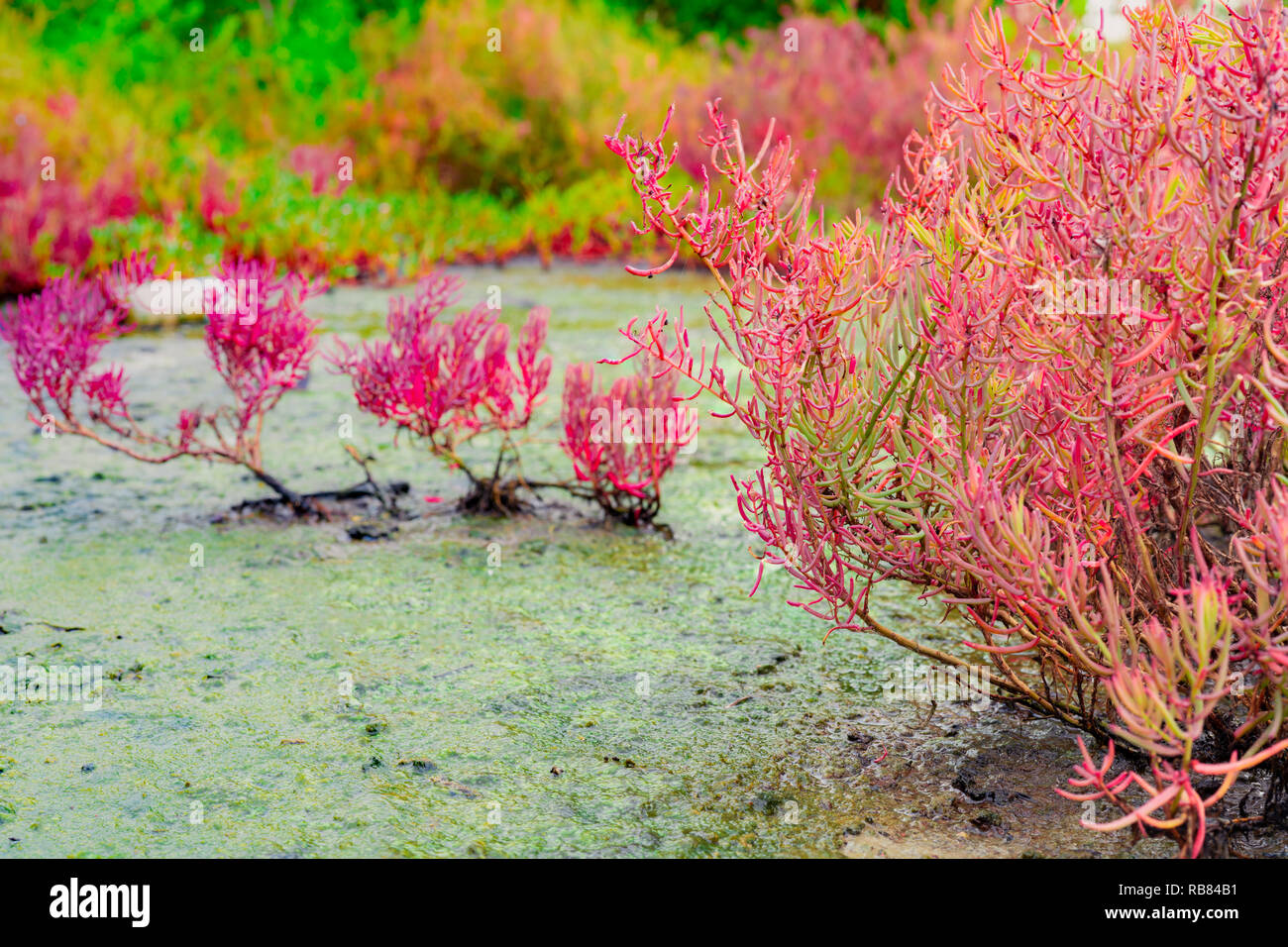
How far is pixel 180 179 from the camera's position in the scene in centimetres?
1158

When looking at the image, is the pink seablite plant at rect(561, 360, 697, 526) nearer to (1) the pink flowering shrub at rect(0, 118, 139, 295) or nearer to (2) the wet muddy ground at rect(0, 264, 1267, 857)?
(2) the wet muddy ground at rect(0, 264, 1267, 857)

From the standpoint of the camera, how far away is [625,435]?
4.66 m

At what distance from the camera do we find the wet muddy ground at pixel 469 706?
8.44ft

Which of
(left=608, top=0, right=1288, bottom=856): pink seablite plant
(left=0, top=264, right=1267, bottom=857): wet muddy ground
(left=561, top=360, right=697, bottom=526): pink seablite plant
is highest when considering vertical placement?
(left=608, top=0, right=1288, bottom=856): pink seablite plant

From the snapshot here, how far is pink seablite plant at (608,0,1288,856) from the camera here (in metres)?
2.07

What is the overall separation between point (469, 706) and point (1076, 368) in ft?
5.43

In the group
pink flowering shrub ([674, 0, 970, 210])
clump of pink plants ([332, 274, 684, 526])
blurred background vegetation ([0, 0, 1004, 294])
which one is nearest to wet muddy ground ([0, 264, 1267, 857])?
clump of pink plants ([332, 274, 684, 526])

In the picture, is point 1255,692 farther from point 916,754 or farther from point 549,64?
point 549,64

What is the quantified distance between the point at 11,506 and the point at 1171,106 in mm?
4403

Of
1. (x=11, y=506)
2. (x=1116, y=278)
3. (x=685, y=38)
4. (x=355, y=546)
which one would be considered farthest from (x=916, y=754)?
(x=685, y=38)

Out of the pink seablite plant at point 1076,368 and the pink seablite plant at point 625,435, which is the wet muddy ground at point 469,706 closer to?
the pink seablite plant at point 625,435

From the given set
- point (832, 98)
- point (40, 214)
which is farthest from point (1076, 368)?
point (832, 98)

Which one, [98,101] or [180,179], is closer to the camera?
[180,179]

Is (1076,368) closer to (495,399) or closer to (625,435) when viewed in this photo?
(625,435)
